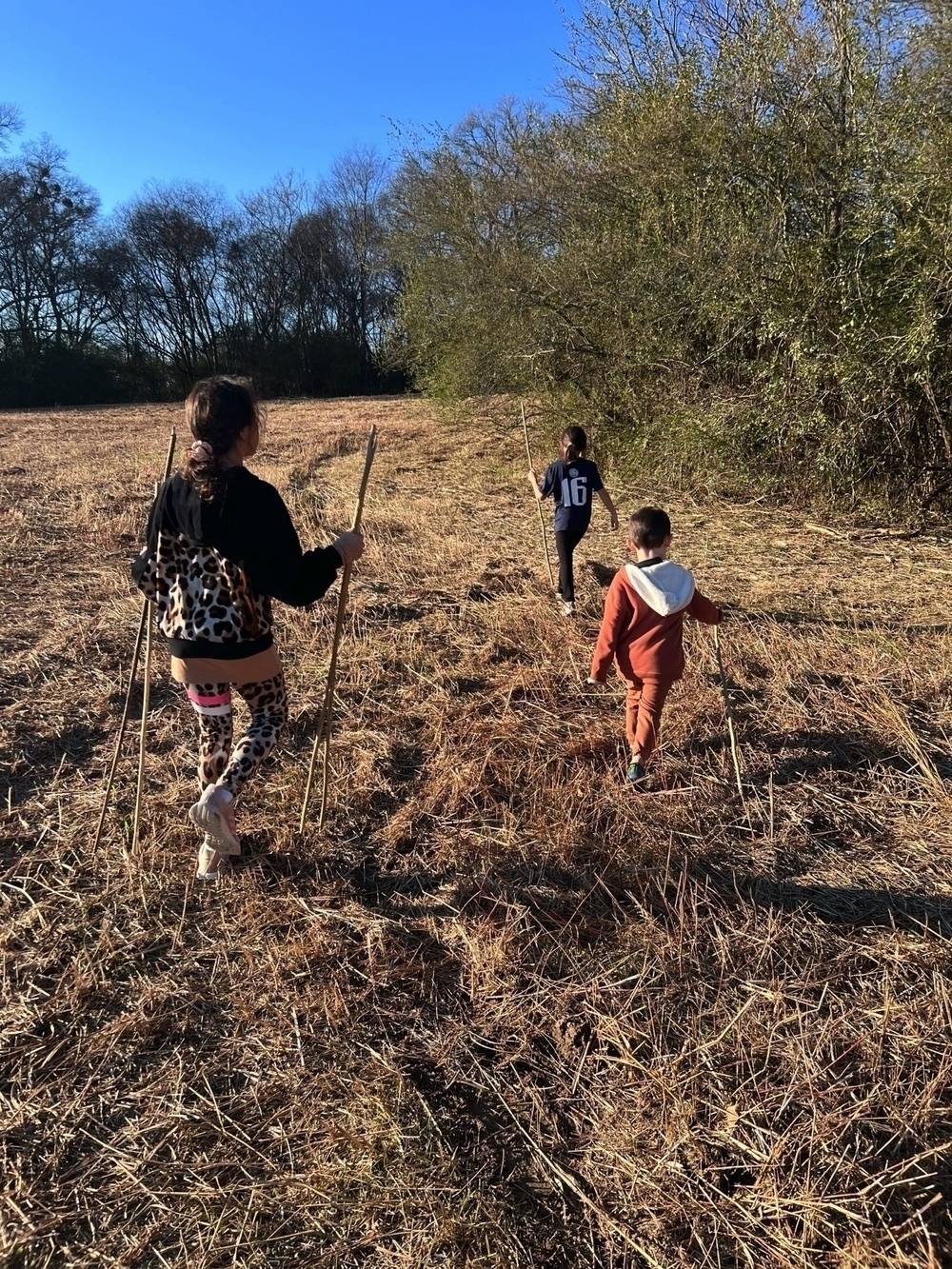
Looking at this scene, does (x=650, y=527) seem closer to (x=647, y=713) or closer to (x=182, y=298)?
(x=647, y=713)

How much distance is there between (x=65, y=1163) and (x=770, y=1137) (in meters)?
1.88

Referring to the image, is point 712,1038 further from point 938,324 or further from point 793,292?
point 793,292

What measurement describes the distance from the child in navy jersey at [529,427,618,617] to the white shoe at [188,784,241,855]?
350 cm

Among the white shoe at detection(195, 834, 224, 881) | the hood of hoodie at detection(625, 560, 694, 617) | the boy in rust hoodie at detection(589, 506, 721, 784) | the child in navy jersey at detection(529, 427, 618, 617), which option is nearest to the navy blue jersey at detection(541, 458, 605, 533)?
the child in navy jersey at detection(529, 427, 618, 617)

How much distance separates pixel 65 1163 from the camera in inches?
76.8

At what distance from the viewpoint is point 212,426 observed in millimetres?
2434

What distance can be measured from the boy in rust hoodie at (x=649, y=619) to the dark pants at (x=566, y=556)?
2.18 metres

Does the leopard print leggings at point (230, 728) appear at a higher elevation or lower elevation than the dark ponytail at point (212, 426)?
lower

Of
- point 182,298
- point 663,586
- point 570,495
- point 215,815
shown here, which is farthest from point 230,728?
point 182,298

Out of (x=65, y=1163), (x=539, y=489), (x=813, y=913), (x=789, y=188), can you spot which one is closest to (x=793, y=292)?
(x=789, y=188)

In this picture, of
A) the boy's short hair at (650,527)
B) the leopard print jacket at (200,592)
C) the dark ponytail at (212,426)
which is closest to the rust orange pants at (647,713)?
the boy's short hair at (650,527)

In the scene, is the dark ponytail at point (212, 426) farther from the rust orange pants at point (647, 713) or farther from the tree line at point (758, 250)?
the tree line at point (758, 250)

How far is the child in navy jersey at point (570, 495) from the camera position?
576 cm

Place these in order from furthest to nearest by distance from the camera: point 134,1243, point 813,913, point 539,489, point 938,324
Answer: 1. point 938,324
2. point 539,489
3. point 813,913
4. point 134,1243
